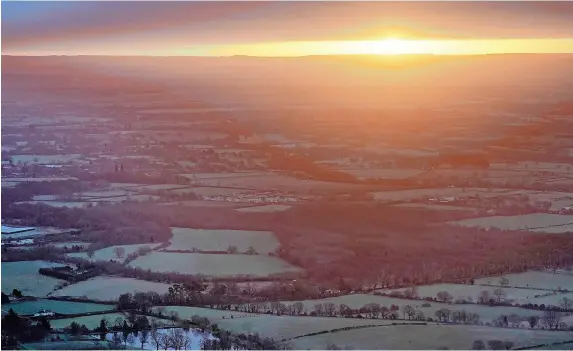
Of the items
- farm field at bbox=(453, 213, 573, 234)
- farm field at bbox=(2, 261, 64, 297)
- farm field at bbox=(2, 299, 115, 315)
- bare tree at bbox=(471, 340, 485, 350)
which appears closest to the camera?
bare tree at bbox=(471, 340, 485, 350)

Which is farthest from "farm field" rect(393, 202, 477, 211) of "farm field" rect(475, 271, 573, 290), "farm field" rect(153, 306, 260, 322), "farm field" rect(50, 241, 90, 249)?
"farm field" rect(50, 241, 90, 249)

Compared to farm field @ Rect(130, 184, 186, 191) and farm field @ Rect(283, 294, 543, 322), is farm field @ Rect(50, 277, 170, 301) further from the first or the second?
farm field @ Rect(283, 294, 543, 322)

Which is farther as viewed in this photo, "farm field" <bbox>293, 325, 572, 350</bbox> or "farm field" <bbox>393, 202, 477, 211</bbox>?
"farm field" <bbox>393, 202, 477, 211</bbox>

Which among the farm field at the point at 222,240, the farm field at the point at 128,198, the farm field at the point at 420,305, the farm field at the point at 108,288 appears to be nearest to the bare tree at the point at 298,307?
the farm field at the point at 420,305

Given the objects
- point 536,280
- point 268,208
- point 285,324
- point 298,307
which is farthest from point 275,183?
point 536,280

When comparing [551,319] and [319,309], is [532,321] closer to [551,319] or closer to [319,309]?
[551,319]

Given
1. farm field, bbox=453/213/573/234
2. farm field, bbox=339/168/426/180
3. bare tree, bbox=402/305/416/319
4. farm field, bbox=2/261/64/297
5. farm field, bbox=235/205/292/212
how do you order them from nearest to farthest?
bare tree, bbox=402/305/416/319
farm field, bbox=2/261/64/297
farm field, bbox=453/213/573/234
farm field, bbox=235/205/292/212
farm field, bbox=339/168/426/180
